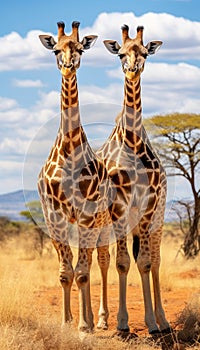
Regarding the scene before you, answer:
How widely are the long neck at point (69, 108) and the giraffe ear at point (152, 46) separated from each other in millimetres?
1308

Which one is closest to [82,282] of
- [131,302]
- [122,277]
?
[122,277]

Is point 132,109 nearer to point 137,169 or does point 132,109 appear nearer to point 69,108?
point 137,169

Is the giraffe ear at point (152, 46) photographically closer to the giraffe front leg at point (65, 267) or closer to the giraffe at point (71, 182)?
the giraffe at point (71, 182)

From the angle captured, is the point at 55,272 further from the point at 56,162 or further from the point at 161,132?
the point at 56,162

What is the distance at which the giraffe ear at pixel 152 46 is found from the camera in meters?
9.94

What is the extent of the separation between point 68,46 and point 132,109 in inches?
61.4

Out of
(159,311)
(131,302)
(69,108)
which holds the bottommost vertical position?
(159,311)

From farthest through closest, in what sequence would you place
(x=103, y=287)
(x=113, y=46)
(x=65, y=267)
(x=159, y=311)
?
1. (x=103, y=287)
2. (x=159, y=311)
3. (x=113, y=46)
4. (x=65, y=267)

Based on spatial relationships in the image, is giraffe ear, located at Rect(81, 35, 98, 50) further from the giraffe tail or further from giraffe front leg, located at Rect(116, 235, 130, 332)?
the giraffe tail

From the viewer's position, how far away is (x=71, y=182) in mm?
8961

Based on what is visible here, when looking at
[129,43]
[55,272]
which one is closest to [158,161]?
[129,43]

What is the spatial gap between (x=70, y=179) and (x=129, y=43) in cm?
195

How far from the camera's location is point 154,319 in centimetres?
975

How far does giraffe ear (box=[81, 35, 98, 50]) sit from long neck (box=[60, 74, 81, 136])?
0.40 m
